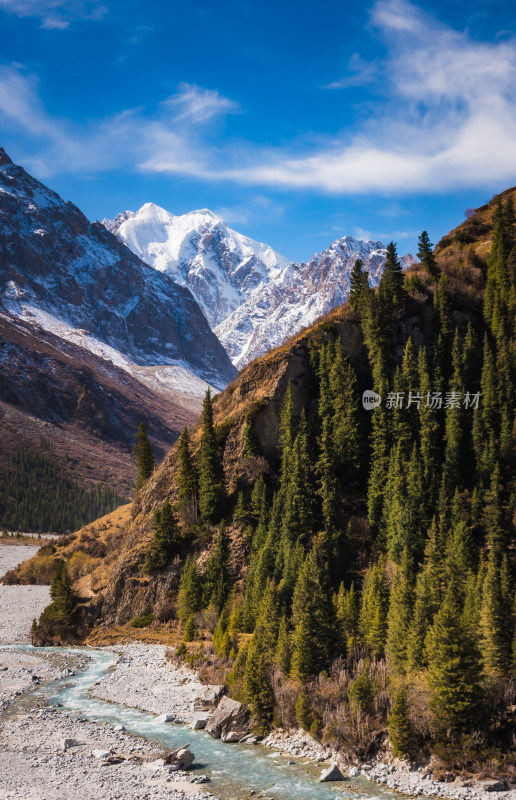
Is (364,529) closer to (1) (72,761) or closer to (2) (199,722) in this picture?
(2) (199,722)

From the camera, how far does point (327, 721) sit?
116 ft

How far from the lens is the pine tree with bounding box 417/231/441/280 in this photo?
260ft

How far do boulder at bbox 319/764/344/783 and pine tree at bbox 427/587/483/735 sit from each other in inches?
234

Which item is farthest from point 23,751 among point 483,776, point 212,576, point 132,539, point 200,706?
point 132,539

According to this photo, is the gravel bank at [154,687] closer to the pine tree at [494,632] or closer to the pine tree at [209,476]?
the pine tree at [209,476]

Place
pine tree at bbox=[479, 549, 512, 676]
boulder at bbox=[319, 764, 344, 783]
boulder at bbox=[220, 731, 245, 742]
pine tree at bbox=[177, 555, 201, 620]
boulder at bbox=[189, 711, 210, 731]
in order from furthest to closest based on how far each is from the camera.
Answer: pine tree at bbox=[177, 555, 201, 620] < pine tree at bbox=[479, 549, 512, 676] < boulder at bbox=[189, 711, 210, 731] < boulder at bbox=[220, 731, 245, 742] < boulder at bbox=[319, 764, 344, 783]

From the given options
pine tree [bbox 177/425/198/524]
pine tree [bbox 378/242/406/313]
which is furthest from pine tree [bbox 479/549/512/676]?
pine tree [bbox 378/242/406/313]

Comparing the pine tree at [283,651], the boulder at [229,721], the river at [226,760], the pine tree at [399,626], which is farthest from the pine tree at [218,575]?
the pine tree at [399,626]

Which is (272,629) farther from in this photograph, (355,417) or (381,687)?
(355,417)

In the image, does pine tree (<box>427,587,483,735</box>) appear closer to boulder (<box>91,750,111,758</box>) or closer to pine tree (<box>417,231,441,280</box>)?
boulder (<box>91,750,111,758</box>)

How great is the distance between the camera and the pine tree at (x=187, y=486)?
68.4m

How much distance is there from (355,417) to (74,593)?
3751cm

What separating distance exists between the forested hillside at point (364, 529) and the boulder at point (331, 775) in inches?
95.6

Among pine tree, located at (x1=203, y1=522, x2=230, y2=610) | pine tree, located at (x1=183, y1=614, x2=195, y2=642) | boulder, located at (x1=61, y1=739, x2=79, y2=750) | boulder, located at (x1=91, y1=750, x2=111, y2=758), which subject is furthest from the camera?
pine tree, located at (x1=203, y1=522, x2=230, y2=610)
